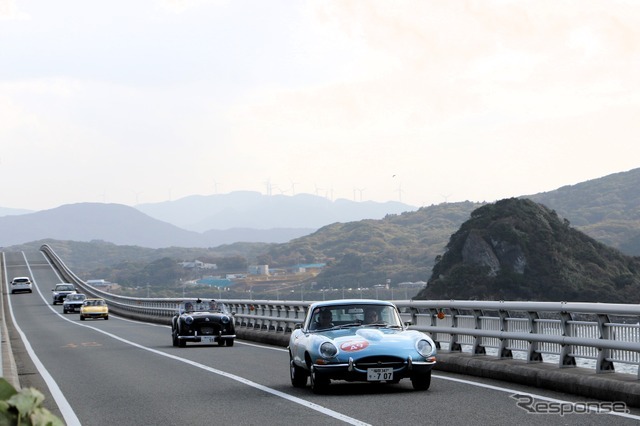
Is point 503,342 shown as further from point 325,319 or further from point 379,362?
point 379,362

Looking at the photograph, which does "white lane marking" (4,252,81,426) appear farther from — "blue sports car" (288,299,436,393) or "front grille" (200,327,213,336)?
"front grille" (200,327,213,336)

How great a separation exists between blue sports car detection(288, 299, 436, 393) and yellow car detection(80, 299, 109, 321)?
47.4 m

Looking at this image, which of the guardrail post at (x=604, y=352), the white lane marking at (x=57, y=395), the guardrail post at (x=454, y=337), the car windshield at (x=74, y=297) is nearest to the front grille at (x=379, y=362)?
the guardrail post at (x=604, y=352)

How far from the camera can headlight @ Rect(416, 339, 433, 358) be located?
1434 centimetres

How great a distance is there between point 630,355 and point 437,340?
720cm

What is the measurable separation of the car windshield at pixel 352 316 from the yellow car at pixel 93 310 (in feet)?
156

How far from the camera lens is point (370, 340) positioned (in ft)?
47.0

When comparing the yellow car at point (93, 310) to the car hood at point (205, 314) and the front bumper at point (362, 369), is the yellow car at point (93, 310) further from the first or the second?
the front bumper at point (362, 369)

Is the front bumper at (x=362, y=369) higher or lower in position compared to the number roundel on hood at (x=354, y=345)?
lower

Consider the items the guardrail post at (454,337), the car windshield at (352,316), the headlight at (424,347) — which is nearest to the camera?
the headlight at (424,347)

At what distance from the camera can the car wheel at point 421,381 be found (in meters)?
14.5

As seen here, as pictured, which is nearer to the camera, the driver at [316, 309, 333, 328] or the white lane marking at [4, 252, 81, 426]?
the white lane marking at [4, 252, 81, 426]

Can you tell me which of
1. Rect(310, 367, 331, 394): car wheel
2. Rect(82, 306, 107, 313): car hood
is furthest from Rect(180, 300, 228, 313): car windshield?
Rect(82, 306, 107, 313): car hood

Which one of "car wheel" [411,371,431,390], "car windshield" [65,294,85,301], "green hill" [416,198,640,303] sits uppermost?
"green hill" [416,198,640,303]
